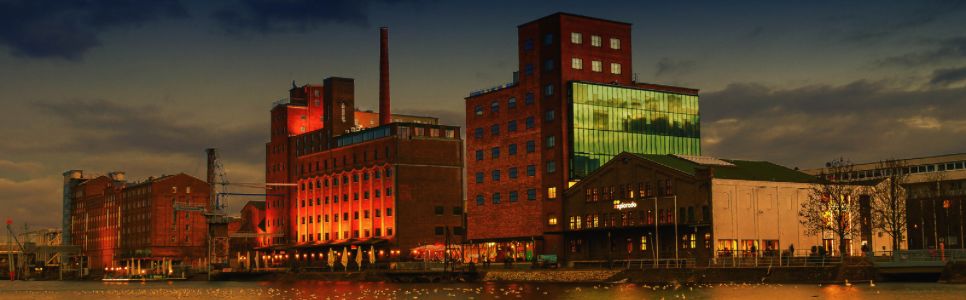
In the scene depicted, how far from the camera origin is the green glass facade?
154m

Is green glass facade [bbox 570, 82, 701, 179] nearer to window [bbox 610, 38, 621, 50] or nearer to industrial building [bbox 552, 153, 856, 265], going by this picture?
window [bbox 610, 38, 621, 50]

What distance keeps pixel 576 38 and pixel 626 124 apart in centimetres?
1409

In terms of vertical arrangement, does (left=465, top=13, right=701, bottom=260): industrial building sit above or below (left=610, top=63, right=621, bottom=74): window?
below

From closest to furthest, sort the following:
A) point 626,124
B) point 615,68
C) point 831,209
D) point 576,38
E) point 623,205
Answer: point 831,209
point 623,205
point 576,38
point 626,124
point 615,68

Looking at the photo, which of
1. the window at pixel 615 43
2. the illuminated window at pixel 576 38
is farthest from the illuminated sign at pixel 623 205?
the window at pixel 615 43

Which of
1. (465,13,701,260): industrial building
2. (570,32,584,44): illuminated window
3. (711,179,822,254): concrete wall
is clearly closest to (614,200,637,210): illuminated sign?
(711,179,822,254): concrete wall

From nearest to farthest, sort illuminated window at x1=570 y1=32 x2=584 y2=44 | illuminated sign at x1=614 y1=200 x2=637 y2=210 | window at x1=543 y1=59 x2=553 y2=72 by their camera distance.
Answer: illuminated sign at x1=614 y1=200 x2=637 y2=210 < window at x1=543 y1=59 x2=553 y2=72 < illuminated window at x1=570 y1=32 x2=584 y2=44

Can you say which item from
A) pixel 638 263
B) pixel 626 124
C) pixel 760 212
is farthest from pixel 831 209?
pixel 626 124

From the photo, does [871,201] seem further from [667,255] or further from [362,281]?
[362,281]

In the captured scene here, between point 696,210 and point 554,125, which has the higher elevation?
point 554,125

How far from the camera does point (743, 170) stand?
433 feet

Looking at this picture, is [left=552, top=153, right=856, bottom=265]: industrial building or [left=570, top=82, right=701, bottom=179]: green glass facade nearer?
[left=552, top=153, right=856, bottom=265]: industrial building

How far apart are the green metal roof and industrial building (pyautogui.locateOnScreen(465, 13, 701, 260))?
18551 mm

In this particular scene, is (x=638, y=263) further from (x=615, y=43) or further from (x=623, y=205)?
(x=615, y=43)
